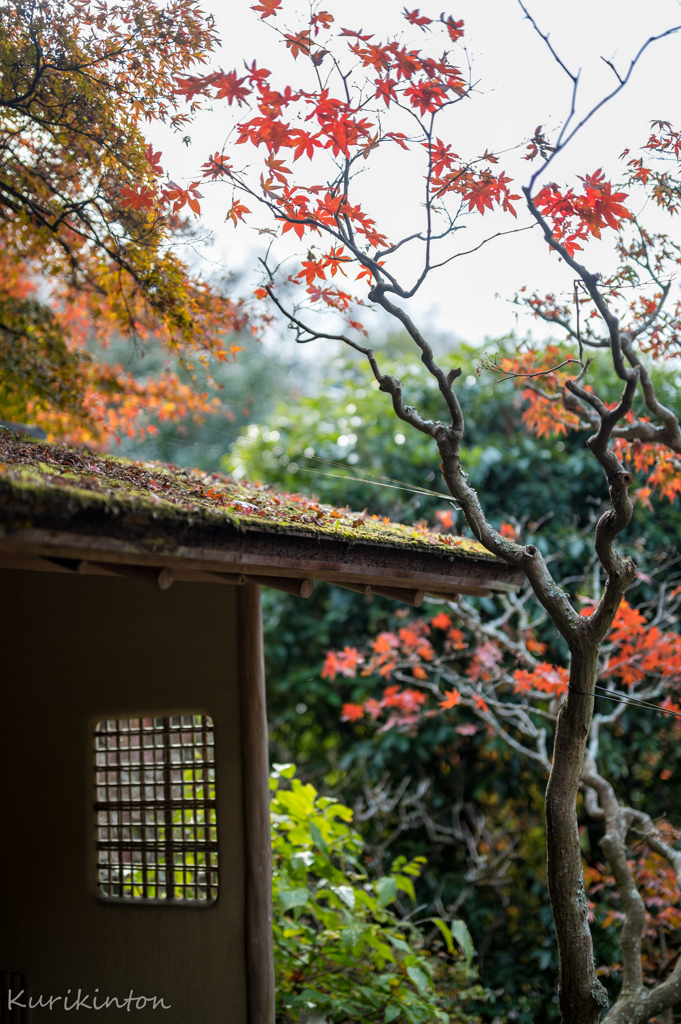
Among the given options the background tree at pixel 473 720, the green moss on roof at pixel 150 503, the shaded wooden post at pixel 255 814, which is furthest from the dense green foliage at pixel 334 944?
the green moss on roof at pixel 150 503

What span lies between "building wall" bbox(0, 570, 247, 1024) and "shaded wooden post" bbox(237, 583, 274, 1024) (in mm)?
63

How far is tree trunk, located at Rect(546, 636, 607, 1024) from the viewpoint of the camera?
314 centimetres

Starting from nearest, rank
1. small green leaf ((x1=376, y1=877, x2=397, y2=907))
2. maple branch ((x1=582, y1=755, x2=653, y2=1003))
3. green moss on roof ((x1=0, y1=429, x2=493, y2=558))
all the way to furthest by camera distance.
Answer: green moss on roof ((x1=0, y1=429, x2=493, y2=558))
maple branch ((x1=582, y1=755, x2=653, y2=1003))
small green leaf ((x1=376, y1=877, x2=397, y2=907))

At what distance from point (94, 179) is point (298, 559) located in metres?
2.92

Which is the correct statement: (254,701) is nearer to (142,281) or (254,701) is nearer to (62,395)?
(142,281)

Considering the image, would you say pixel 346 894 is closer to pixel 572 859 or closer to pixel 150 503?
pixel 572 859

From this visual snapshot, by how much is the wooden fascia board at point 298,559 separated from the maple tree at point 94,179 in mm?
1723

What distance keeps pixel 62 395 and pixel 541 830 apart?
5799mm

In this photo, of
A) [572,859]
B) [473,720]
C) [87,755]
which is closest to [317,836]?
[87,755]

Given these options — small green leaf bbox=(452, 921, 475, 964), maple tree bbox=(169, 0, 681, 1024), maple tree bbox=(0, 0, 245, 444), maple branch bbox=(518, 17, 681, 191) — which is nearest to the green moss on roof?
maple tree bbox=(169, 0, 681, 1024)

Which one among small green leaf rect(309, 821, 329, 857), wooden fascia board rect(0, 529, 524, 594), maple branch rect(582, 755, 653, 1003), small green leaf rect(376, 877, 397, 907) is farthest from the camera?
small green leaf rect(376, 877, 397, 907)

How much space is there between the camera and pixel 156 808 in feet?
12.9

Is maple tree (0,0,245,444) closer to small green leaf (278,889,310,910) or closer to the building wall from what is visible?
the building wall

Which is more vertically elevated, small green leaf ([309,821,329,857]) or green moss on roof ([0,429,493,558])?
green moss on roof ([0,429,493,558])
